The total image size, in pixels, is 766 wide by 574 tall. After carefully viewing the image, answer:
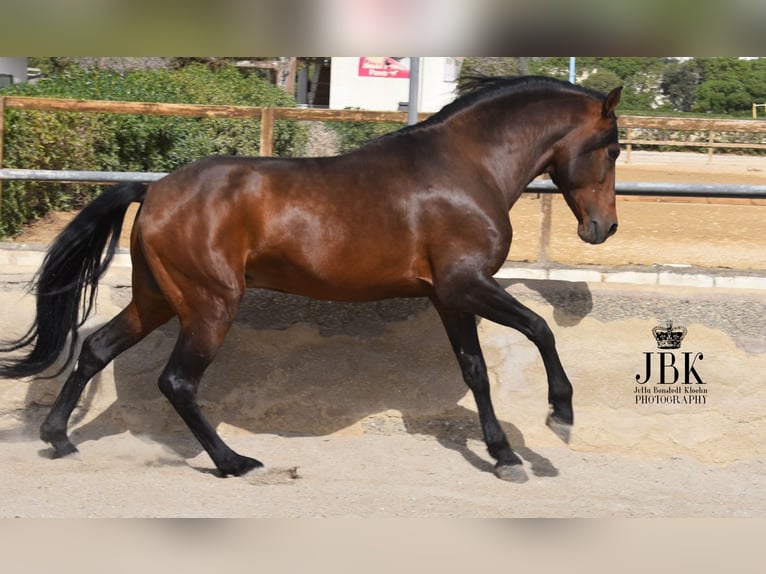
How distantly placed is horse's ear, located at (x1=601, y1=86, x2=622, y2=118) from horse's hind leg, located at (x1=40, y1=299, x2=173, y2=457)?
252cm

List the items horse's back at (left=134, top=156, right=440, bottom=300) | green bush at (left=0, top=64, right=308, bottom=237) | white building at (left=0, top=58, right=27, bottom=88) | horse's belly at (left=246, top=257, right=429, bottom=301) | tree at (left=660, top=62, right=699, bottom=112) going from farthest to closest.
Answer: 1. tree at (left=660, top=62, right=699, bottom=112)
2. white building at (left=0, top=58, right=27, bottom=88)
3. green bush at (left=0, top=64, right=308, bottom=237)
4. horse's belly at (left=246, top=257, right=429, bottom=301)
5. horse's back at (left=134, top=156, right=440, bottom=300)

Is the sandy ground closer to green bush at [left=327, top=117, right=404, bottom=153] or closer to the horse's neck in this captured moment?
the horse's neck

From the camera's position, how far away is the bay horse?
504cm

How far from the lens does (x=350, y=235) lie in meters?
5.10

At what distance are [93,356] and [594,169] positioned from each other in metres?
2.82

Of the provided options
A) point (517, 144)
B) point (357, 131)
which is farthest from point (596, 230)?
point (357, 131)

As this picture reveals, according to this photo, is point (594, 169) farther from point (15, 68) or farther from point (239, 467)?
point (15, 68)

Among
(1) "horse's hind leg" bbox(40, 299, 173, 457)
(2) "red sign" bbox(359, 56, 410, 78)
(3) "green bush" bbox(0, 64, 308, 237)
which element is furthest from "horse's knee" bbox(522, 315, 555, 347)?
(2) "red sign" bbox(359, 56, 410, 78)

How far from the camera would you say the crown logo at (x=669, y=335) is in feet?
19.0

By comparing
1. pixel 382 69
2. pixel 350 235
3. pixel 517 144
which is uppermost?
pixel 382 69

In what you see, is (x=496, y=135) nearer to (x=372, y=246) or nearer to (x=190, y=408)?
(x=372, y=246)

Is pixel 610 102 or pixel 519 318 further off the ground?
pixel 610 102

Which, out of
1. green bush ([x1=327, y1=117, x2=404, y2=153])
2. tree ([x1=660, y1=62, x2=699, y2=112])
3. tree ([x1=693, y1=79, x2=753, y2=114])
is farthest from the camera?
tree ([x1=660, y1=62, x2=699, y2=112])

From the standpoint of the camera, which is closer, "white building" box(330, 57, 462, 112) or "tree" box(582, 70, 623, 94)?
"tree" box(582, 70, 623, 94)
